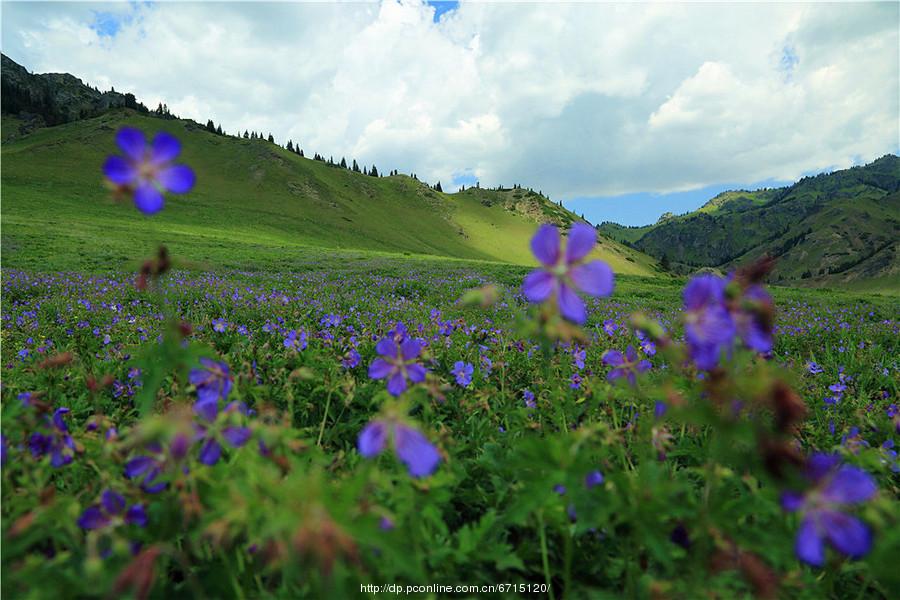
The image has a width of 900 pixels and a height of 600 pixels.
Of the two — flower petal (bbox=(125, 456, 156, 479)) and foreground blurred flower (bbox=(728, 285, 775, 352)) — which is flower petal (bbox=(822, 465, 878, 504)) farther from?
flower petal (bbox=(125, 456, 156, 479))

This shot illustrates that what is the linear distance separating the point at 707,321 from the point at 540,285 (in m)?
0.48

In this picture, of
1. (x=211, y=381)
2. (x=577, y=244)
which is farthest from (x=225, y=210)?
(x=577, y=244)


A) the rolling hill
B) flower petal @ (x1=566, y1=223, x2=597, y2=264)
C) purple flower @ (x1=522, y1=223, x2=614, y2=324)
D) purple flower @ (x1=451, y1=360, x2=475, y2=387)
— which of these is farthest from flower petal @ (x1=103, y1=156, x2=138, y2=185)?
purple flower @ (x1=451, y1=360, x2=475, y2=387)

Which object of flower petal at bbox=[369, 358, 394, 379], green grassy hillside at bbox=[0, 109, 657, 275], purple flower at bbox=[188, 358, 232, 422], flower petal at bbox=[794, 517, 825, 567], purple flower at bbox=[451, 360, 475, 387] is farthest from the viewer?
green grassy hillside at bbox=[0, 109, 657, 275]

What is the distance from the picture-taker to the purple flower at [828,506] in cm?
108

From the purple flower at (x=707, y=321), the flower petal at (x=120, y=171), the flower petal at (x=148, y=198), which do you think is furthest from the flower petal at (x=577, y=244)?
the flower petal at (x=120, y=171)

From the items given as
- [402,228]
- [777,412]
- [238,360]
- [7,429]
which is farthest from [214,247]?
[402,228]

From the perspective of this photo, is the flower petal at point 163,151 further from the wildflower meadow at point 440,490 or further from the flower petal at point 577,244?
the flower petal at point 577,244

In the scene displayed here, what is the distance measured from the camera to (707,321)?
1.27 m

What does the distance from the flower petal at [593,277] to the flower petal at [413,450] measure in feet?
2.18

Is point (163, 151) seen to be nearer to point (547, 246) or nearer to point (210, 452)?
point (210, 452)

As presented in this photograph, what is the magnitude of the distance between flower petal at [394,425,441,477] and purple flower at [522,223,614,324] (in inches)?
21.2

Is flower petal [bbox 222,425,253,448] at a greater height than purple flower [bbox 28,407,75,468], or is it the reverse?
flower petal [bbox 222,425,253,448]

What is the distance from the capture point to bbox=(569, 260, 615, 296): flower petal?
1.41 meters
